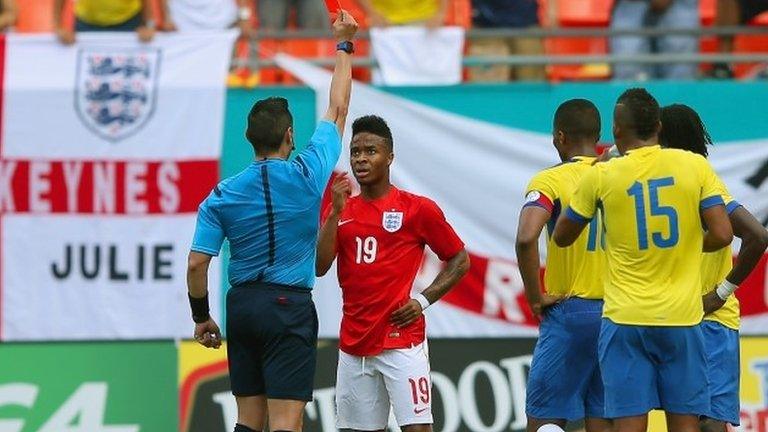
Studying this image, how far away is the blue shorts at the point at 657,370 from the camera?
24.6 ft

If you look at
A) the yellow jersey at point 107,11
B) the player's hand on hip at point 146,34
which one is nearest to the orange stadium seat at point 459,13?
the yellow jersey at point 107,11

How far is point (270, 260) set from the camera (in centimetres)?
809

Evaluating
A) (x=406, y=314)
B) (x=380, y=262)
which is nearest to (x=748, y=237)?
(x=406, y=314)

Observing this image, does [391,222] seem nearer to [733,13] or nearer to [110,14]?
[110,14]

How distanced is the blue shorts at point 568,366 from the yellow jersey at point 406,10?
5396mm

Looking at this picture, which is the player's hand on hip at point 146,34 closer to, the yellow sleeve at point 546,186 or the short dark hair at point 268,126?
the short dark hair at point 268,126

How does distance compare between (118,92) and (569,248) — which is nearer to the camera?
(569,248)

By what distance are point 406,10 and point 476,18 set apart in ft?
2.04

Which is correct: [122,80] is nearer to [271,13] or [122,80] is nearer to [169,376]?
[271,13]

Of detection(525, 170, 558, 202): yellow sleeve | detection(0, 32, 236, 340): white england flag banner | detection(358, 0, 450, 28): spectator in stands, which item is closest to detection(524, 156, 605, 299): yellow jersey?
detection(525, 170, 558, 202): yellow sleeve

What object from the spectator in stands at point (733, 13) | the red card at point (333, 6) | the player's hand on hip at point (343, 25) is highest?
the spectator in stands at point (733, 13)

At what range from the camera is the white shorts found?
8.62m

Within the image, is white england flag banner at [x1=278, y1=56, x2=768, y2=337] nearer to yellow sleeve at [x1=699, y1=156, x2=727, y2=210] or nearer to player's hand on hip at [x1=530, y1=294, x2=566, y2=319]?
player's hand on hip at [x1=530, y1=294, x2=566, y2=319]

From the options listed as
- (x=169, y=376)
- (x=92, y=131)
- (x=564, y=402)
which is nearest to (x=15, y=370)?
(x=169, y=376)
